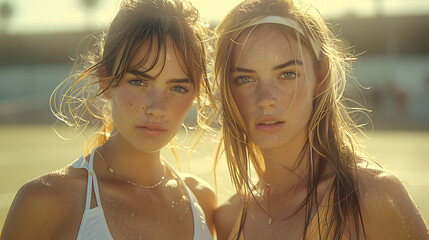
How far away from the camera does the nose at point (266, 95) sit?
11.5 ft

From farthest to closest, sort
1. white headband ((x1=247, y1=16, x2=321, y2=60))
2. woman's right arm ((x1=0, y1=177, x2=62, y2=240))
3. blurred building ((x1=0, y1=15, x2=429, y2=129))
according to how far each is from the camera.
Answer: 1. blurred building ((x1=0, y1=15, x2=429, y2=129))
2. white headband ((x1=247, y1=16, x2=321, y2=60))
3. woman's right arm ((x1=0, y1=177, x2=62, y2=240))

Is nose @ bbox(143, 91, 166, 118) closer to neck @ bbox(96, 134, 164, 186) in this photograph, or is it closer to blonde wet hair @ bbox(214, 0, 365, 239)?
neck @ bbox(96, 134, 164, 186)

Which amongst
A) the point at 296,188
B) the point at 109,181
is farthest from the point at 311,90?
the point at 109,181

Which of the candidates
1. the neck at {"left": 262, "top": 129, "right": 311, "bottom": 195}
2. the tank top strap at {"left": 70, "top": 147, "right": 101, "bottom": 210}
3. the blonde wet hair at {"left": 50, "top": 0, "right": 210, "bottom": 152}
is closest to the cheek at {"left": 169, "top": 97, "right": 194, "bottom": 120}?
the blonde wet hair at {"left": 50, "top": 0, "right": 210, "bottom": 152}

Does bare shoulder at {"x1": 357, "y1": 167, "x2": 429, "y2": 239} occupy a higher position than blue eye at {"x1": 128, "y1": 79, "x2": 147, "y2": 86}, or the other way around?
blue eye at {"x1": 128, "y1": 79, "x2": 147, "y2": 86}

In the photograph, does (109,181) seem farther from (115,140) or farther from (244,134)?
(244,134)

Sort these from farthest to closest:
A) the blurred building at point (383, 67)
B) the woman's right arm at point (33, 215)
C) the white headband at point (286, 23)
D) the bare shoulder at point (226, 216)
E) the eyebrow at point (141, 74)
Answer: the blurred building at point (383, 67) < the bare shoulder at point (226, 216) < the white headband at point (286, 23) < the eyebrow at point (141, 74) < the woman's right arm at point (33, 215)

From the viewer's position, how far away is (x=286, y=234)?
136 inches

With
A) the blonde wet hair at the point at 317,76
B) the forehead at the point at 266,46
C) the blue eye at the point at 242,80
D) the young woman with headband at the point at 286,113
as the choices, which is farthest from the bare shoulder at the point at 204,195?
the forehead at the point at 266,46

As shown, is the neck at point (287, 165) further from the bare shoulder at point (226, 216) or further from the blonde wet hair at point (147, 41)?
the blonde wet hair at point (147, 41)

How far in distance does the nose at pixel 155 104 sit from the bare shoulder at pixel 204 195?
0.82 metres

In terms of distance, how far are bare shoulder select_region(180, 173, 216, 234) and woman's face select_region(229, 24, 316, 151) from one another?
0.64 meters

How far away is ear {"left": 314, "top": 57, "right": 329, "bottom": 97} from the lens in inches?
146

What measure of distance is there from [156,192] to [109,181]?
0.37m
